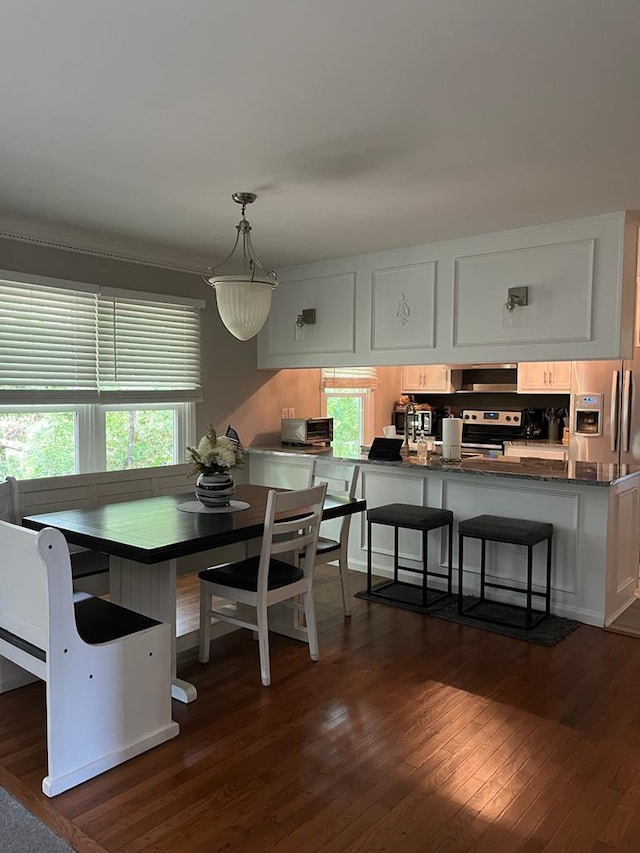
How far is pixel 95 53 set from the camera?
200 cm

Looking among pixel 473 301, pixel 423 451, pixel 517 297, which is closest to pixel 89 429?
pixel 423 451

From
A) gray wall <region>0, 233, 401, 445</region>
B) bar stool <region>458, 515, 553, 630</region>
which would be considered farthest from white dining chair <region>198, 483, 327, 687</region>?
gray wall <region>0, 233, 401, 445</region>

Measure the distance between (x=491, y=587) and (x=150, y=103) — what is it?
132 inches

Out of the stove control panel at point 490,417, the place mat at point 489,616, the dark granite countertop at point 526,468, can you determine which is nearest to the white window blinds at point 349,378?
the stove control panel at point 490,417

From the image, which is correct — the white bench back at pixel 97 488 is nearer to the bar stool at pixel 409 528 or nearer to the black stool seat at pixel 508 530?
the bar stool at pixel 409 528

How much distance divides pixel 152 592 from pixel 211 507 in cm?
66

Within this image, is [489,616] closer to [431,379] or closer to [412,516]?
[412,516]

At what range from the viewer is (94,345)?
14.6ft

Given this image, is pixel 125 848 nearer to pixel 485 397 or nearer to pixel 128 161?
pixel 128 161

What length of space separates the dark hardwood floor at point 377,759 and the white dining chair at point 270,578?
7.1 inches

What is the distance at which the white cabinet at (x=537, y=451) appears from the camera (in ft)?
18.8

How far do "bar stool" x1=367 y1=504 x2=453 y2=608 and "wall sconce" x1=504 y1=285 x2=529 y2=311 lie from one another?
1.40 meters

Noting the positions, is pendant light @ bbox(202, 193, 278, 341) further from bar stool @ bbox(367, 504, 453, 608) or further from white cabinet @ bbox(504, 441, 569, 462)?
white cabinet @ bbox(504, 441, 569, 462)

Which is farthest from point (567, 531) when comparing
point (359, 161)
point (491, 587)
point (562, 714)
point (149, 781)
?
point (149, 781)
